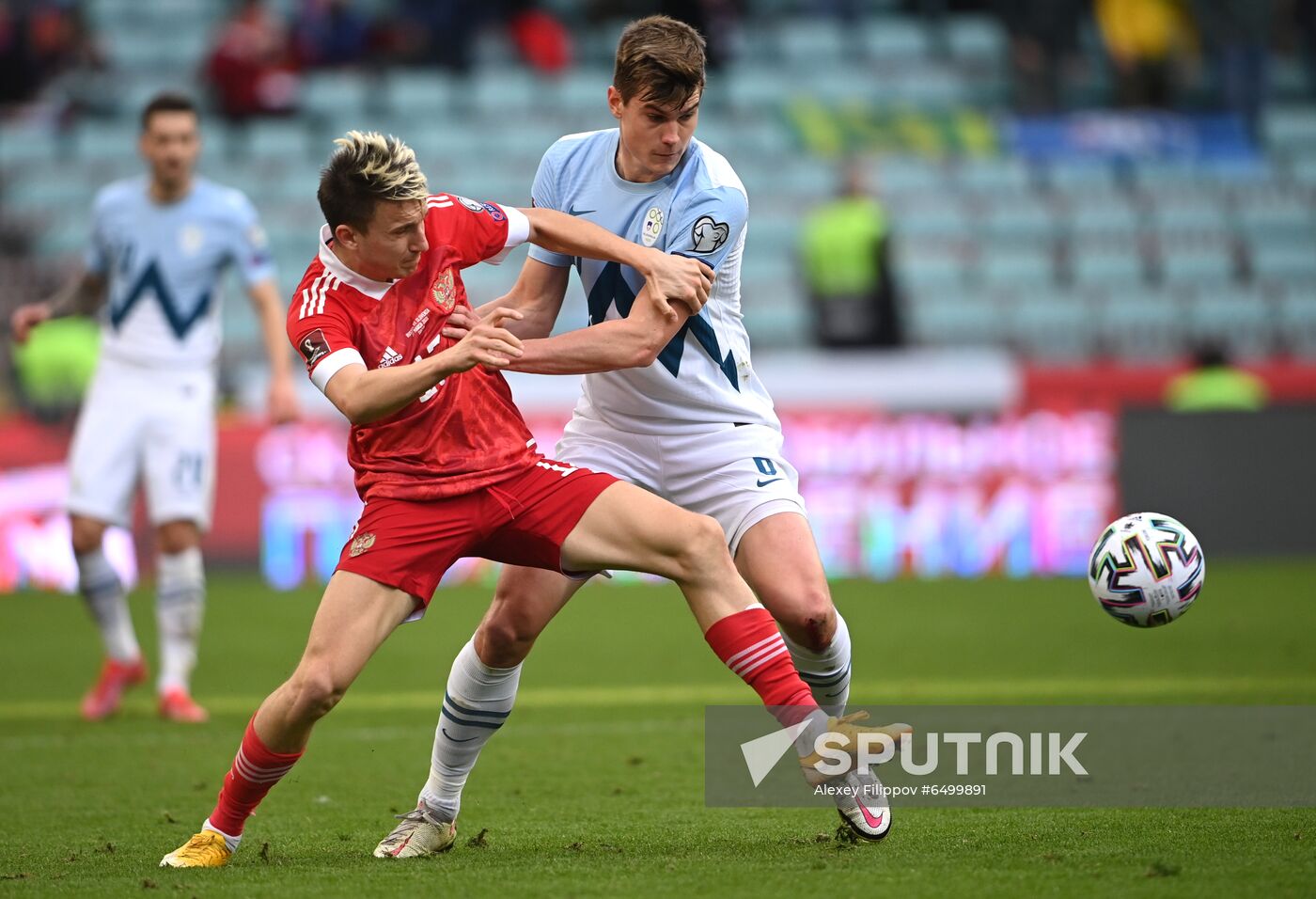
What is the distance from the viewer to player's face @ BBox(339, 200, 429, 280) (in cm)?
471

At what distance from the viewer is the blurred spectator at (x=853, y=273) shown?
1463 centimetres

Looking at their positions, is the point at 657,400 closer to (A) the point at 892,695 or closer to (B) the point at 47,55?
(A) the point at 892,695

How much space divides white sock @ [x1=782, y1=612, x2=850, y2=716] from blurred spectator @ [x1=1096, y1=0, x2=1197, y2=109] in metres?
15.1

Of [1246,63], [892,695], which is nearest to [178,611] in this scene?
[892,695]

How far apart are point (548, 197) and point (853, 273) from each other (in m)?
9.60

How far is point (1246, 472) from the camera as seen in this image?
43.4 feet

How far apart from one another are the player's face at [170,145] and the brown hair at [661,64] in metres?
3.63

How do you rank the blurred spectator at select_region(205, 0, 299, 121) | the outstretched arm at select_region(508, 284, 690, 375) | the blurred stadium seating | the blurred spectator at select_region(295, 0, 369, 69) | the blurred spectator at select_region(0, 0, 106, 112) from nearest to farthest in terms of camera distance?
the outstretched arm at select_region(508, 284, 690, 375)
the blurred stadium seating
the blurred spectator at select_region(205, 0, 299, 121)
the blurred spectator at select_region(0, 0, 106, 112)
the blurred spectator at select_region(295, 0, 369, 69)

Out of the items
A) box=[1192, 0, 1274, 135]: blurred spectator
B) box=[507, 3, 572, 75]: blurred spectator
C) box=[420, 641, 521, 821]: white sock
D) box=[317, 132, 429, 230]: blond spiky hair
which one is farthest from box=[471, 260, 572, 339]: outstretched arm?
box=[1192, 0, 1274, 135]: blurred spectator

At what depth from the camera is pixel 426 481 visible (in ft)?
15.9

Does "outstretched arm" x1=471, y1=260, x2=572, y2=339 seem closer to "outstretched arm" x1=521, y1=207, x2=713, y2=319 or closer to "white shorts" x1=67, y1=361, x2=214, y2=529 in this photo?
"outstretched arm" x1=521, y1=207, x2=713, y2=319

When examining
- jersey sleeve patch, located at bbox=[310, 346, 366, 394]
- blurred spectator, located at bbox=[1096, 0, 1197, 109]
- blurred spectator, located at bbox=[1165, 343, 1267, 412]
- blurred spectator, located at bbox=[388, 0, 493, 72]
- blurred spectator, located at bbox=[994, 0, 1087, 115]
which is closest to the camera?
jersey sleeve patch, located at bbox=[310, 346, 366, 394]

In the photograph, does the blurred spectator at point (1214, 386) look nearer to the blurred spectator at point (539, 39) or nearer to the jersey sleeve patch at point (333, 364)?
the blurred spectator at point (539, 39)

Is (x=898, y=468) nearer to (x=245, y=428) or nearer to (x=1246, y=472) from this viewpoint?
(x=1246, y=472)
